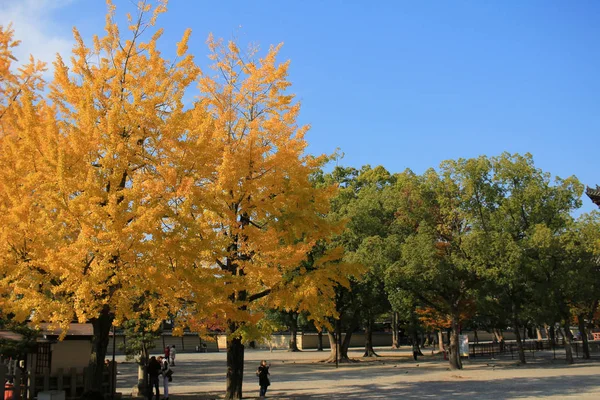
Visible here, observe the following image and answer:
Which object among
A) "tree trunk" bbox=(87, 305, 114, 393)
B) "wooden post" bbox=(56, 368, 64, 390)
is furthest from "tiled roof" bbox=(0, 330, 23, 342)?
"tree trunk" bbox=(87, 305, 114, 393)

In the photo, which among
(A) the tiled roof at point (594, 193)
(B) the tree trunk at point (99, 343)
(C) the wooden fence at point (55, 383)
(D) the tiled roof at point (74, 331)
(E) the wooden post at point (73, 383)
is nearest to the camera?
(B) the tree trunk at point (99, 343)

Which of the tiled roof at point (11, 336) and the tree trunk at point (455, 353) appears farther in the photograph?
the tree trunk at point (455, 353)

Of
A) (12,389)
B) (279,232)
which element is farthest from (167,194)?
(12,389)

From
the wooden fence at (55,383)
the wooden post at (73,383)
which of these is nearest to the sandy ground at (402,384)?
the wooden fence at (55,383)

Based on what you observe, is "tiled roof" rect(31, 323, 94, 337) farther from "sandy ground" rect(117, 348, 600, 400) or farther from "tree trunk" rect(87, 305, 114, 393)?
"tree trunk" rect(87, 305, 114, 393)

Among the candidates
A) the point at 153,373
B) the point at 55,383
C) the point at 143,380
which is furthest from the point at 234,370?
the point at 55,383

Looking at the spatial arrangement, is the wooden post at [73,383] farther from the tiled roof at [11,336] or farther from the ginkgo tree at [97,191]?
the ginkgo tree at [97,191]

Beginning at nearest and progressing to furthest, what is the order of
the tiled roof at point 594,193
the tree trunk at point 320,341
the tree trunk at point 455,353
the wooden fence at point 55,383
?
the wooden fence at point 55,383 < the tree trunk at point 455,353 < the tiled roof at point 594,193 < the tree trunk at point 320,341

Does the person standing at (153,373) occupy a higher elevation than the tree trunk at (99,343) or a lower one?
lower

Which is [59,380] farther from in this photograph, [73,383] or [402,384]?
[402,384]

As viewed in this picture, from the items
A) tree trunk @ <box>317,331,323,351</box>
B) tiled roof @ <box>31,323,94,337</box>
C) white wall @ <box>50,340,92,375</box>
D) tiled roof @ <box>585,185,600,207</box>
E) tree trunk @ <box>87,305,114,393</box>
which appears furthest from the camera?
tree trunk @ <box>317,331,323,351</box>

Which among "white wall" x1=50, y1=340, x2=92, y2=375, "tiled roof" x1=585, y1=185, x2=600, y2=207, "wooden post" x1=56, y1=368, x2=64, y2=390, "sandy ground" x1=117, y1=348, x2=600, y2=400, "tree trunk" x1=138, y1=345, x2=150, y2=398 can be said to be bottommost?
"sandy ground" x1=117, y1=348, x2=600, y2=400

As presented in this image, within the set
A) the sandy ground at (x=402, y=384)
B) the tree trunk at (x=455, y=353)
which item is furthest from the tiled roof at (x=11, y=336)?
the tree trunk at (x=455, y=353)

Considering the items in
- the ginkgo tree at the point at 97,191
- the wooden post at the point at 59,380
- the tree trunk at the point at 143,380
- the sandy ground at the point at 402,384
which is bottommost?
the sandy ground at the point at 402,384
